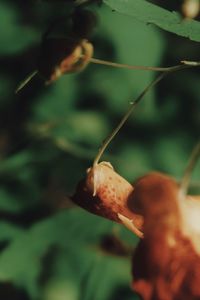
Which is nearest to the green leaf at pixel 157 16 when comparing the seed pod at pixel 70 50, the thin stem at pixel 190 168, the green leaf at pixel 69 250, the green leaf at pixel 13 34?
the seed pod at pixel 70 50

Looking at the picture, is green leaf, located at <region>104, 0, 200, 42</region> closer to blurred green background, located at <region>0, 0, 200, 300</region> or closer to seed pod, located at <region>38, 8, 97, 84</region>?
seed pod, located at <region>38, 8, 97, 84</region>

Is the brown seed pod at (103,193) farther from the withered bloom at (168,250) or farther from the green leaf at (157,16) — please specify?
the green leaf at (157,16)

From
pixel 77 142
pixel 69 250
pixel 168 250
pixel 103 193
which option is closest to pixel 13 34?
pixel 77 142

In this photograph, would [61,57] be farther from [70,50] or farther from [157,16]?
[157,16]

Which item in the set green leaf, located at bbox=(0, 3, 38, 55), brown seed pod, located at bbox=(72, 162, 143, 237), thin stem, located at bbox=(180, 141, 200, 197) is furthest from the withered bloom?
green leaf, located at bbox=(0, 3, 38, 55)

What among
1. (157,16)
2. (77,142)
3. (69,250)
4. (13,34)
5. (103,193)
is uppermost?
(157,16)

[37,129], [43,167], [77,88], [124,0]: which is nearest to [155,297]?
[124,0]

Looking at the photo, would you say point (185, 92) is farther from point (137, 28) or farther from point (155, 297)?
point (155, 297)
